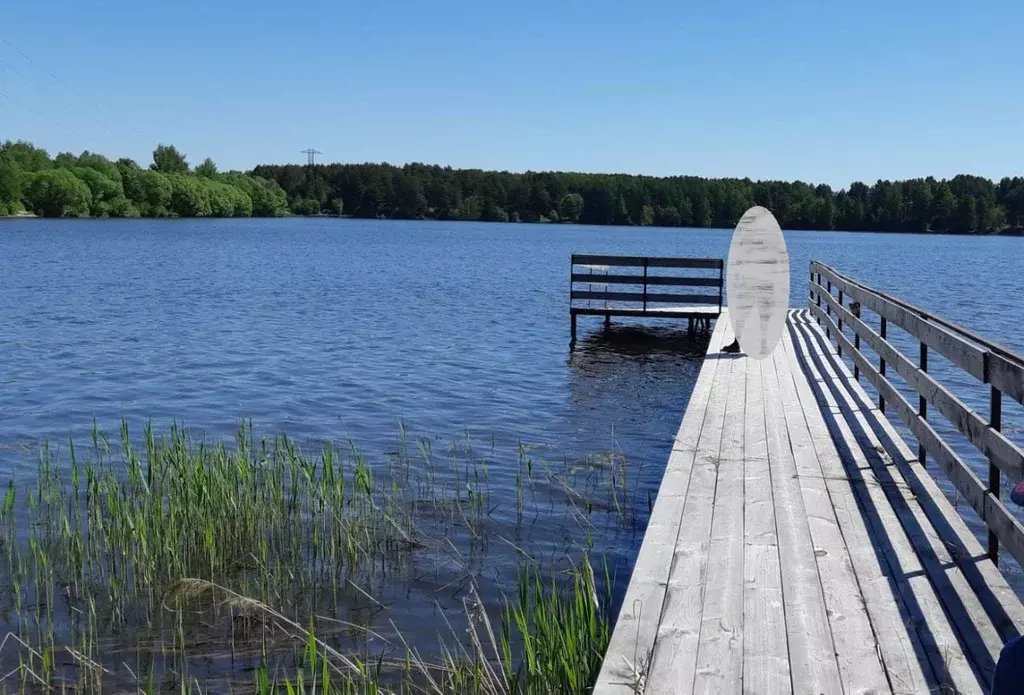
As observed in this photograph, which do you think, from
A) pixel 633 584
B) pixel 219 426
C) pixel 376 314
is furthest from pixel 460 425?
pixel 376 314

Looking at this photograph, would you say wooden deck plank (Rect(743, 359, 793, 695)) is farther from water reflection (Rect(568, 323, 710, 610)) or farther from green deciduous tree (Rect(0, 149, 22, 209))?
green deciduous tree (Rect(0, 149, 22, 209))

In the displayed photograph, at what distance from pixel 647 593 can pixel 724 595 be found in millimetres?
334

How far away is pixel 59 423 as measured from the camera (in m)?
11.8

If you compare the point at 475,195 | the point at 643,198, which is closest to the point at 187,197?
the point at 475,195

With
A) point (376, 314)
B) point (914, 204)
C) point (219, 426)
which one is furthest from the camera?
point (914, 204)

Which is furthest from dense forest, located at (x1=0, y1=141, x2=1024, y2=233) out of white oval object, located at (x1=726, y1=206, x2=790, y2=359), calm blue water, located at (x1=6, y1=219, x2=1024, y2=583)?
white oval object, located at (x1=726, y1=206, x2=790, y2=359)

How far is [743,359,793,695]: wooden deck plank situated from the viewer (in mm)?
3688

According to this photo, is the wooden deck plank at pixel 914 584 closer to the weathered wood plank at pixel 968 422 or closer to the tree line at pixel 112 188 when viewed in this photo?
the weathered wood plank at pixel 968 422

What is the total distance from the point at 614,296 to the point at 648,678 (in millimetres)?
16176

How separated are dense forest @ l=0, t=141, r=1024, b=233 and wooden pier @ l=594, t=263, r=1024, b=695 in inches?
4989

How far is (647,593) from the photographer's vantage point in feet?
14.6

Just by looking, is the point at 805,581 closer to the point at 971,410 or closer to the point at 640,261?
the point at 971,410

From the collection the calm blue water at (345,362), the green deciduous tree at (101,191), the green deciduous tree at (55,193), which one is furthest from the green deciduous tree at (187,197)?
the calm blue water at (345,362)

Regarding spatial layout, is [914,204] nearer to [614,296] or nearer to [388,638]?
[614,296]
